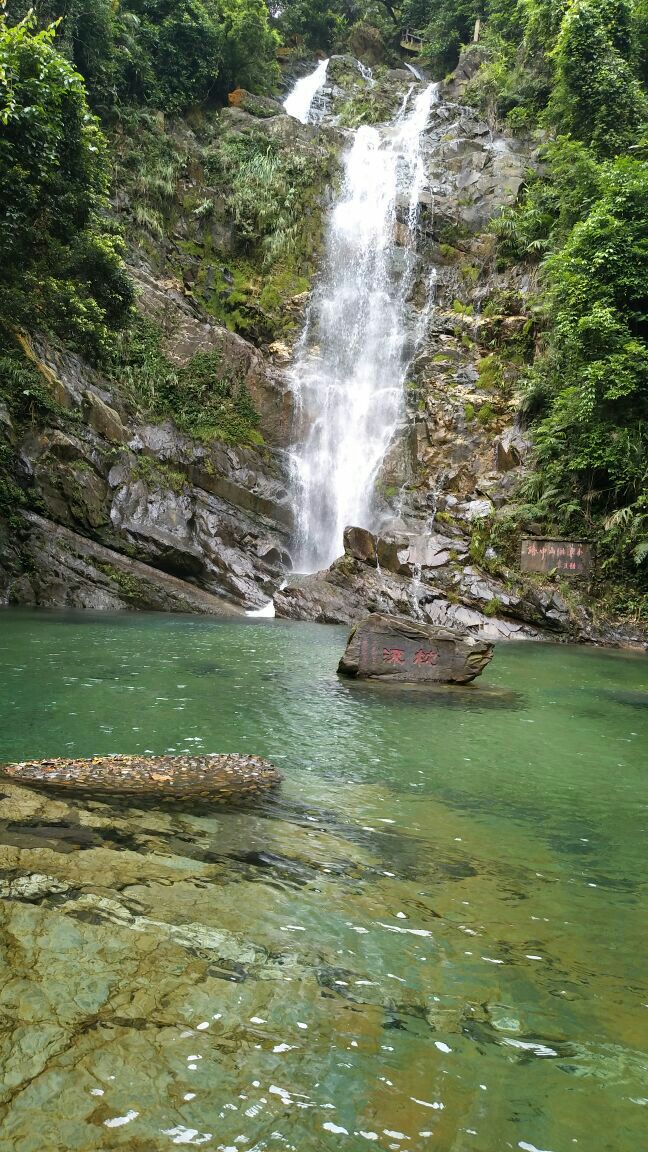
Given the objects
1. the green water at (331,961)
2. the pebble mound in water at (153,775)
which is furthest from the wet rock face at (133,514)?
the pebble mound in water at (153,775)

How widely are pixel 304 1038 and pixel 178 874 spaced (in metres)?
1.21

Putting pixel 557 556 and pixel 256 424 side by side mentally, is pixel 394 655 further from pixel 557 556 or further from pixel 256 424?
pixel 256 424

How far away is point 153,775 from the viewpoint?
4715mm

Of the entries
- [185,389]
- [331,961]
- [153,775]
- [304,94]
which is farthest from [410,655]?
[304,94]

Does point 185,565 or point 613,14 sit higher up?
point 613,14

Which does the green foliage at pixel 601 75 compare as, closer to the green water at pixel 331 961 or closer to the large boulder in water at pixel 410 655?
the large boulder in water at pixel 410 655

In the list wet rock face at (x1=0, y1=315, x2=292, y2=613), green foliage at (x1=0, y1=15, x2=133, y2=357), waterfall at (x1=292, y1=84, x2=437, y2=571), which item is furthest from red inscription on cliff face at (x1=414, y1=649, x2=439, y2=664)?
waterfall at (x1=292, y1=84, x2=437, y2=571)

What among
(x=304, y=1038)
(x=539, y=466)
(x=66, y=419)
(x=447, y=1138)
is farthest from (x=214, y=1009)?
(x=539, y=466)

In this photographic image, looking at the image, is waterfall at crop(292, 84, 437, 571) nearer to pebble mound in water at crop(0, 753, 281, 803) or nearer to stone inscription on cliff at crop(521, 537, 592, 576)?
stone inscription on cliff at crop(521, 537, 592, 576)

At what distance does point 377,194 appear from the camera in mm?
29750

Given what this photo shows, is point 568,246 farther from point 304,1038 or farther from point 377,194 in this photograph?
point 304,1038

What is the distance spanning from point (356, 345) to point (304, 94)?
21167 millimetres

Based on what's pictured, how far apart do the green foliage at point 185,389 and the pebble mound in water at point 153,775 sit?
18.6 meters

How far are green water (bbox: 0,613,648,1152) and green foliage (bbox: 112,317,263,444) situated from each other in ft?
58.8
